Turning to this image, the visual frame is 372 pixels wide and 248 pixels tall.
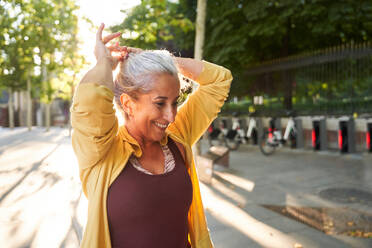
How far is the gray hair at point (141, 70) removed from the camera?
142 centimetres

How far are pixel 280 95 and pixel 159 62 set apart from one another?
11.3 m

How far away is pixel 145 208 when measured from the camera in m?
1.40

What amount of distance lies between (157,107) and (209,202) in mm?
4083

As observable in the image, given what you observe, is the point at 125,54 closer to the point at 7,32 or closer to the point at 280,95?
the point at 7,32

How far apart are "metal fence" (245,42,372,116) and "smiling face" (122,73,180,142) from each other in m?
9.50

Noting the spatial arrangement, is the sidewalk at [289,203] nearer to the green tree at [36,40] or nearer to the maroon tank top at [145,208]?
the maroon tank top at [145,208]

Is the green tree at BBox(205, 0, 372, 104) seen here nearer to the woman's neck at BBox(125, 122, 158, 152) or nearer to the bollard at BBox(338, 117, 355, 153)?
the bollard at BBox(338, 117, 355, 153)

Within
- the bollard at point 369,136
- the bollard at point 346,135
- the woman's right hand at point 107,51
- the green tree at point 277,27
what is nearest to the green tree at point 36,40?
the woman's right hand at point 107,51

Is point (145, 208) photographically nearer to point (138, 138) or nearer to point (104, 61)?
point (138, 138)

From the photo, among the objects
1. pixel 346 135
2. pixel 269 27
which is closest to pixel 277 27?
pixel 269 27

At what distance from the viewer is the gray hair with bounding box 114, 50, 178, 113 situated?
142cm

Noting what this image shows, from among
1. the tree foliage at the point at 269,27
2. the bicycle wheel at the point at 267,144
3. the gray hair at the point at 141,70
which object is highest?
the tree foliage at the point at 269,27

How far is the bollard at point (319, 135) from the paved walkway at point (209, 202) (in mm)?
3288

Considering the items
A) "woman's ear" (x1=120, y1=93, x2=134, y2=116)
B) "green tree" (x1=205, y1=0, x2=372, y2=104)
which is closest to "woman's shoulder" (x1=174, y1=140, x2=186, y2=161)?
"woman's ear" (x1=120, y1=93, x2=134, y2=116)
